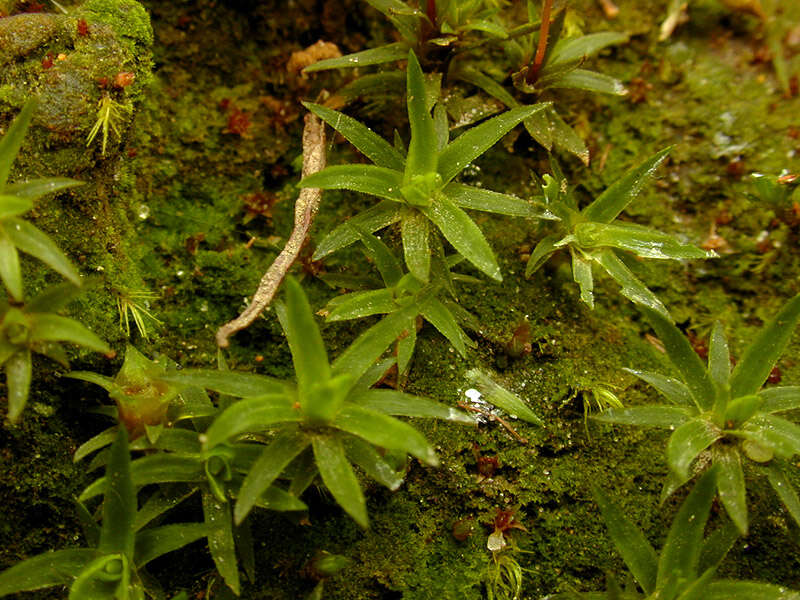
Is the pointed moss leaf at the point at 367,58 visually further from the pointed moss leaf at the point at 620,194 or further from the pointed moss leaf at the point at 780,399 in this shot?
the pointed moss leaf at the point at 780,399

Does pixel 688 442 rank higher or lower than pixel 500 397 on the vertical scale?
higher

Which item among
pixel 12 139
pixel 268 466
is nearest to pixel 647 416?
pixel 268 466

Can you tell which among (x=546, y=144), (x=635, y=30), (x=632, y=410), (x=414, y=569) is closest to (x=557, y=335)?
(x=632, y=410)

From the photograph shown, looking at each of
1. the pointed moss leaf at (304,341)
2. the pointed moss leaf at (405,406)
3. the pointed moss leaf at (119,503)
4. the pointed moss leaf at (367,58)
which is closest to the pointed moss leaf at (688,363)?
the pointed moss leaf at (405,406)

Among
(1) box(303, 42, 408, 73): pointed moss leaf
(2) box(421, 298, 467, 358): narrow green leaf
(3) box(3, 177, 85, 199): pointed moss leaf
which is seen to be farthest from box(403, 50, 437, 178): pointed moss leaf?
(3) box(3, 177, 85, 199): pointed moss leaf

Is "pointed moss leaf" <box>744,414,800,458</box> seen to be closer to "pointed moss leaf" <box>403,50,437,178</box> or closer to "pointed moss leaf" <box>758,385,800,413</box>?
"pointed moss leaf" <box>758,385,800,413</box>

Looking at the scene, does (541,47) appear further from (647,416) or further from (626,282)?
(647,416)
